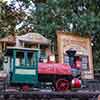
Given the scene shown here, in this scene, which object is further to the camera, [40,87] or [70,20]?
[70,20]

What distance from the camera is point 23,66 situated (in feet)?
21.9

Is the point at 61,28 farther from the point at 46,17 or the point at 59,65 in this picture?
the point at 59,65

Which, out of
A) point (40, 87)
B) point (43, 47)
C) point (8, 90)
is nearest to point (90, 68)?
point (43, 47)

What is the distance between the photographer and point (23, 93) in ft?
19.9

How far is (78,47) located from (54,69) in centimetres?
178

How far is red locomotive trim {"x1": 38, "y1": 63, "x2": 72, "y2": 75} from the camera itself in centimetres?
683

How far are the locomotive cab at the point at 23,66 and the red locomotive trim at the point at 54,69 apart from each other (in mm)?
161

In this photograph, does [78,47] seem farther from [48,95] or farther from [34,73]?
[48,95]

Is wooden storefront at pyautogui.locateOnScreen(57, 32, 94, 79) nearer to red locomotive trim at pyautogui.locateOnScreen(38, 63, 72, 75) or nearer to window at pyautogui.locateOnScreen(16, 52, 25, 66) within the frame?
red locomotive trim at pyautogui.locateOnScreen(38, 63, 72, 75)

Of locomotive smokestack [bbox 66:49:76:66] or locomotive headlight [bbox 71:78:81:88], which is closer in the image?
locomotive headlight [bbox 71:78:81:88]

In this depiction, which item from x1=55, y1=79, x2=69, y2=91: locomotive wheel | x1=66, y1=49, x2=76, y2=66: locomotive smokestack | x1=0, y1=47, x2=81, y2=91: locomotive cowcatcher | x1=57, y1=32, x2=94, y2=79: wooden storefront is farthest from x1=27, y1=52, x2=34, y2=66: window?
x1=57, y1=32, x2=94, y2=79: wooden storefront

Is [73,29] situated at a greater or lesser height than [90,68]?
greater

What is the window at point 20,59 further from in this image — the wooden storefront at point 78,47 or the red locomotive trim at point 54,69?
the wooden storefront at point 78,47

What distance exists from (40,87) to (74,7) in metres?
3.75
